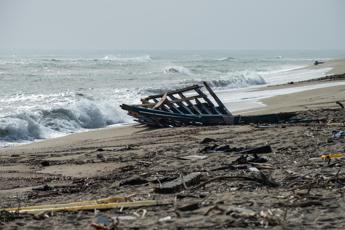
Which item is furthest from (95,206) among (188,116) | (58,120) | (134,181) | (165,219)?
(58,120)

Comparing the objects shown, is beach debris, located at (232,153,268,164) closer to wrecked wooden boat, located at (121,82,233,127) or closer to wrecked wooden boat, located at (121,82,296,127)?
wrecked wooden boat, located at (121,82,296,127)

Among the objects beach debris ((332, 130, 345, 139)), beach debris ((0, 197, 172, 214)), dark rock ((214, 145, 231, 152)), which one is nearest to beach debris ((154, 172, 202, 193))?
beach debris ((0, 197, 172, 214))

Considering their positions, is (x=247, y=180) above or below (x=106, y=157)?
above

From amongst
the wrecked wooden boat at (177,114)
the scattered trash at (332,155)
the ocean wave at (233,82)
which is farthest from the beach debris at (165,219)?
the ocean wave at (233,82)

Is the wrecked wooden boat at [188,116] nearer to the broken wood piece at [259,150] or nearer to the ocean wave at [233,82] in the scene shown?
the broken wood piece at [259,150]

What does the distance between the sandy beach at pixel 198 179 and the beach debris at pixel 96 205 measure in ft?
0.29

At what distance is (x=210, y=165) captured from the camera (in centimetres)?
692

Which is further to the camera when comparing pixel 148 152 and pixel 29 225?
pixel 148 152

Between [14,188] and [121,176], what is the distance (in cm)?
129

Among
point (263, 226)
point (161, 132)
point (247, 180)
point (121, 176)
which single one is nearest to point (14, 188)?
point (121, 176)

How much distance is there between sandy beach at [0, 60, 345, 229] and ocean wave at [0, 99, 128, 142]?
105 inches

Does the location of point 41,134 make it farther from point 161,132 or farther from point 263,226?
point 263,226

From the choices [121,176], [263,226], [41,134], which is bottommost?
[41,134]

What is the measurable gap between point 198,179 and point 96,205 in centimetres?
128
